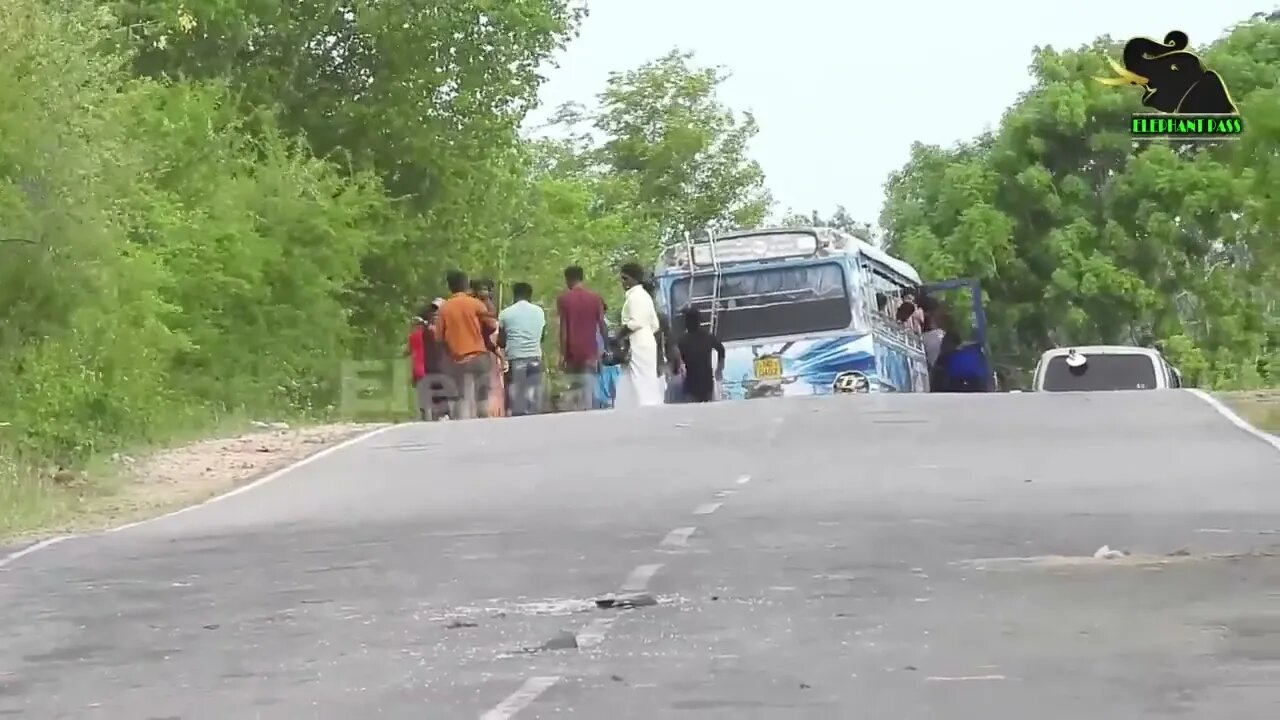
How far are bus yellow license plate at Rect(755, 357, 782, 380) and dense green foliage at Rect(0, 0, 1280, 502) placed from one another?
20.6ft

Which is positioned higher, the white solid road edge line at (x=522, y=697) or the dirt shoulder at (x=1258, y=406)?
the dirt shoulder at (x=1258, y=406)

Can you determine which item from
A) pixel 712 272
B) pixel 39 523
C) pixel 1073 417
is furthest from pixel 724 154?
pixel 39 523

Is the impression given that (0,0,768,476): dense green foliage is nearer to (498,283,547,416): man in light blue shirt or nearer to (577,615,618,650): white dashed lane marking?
(498,283,547,416): man in light blue shirt

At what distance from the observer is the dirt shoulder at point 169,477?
2036cm

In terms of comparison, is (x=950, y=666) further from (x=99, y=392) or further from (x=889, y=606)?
(x=99, y=392)

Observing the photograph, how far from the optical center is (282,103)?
4294cm

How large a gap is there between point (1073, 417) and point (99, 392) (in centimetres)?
968

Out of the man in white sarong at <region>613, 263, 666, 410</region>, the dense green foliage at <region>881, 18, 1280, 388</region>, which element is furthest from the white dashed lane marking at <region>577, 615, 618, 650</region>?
the dense green foliage at <region>881, 18, 1280, 388</region>

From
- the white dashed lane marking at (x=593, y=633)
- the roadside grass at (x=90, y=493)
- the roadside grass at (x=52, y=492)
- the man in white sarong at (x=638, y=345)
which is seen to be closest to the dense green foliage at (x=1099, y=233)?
the man in white sarong at (x=638, y=345)

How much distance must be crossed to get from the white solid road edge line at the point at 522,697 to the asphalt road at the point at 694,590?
31 millimetres

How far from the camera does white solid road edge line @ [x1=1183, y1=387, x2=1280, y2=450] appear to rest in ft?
72.9

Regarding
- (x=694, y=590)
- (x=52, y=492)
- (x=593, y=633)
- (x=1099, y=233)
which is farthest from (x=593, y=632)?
(x=1099, y=233)

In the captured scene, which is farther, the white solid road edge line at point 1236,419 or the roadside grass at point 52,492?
the white solid road edge line at point 1236,419

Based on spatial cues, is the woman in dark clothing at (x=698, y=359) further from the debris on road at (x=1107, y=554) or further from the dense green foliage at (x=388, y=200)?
the debris on road at (x=1107, y=554)
